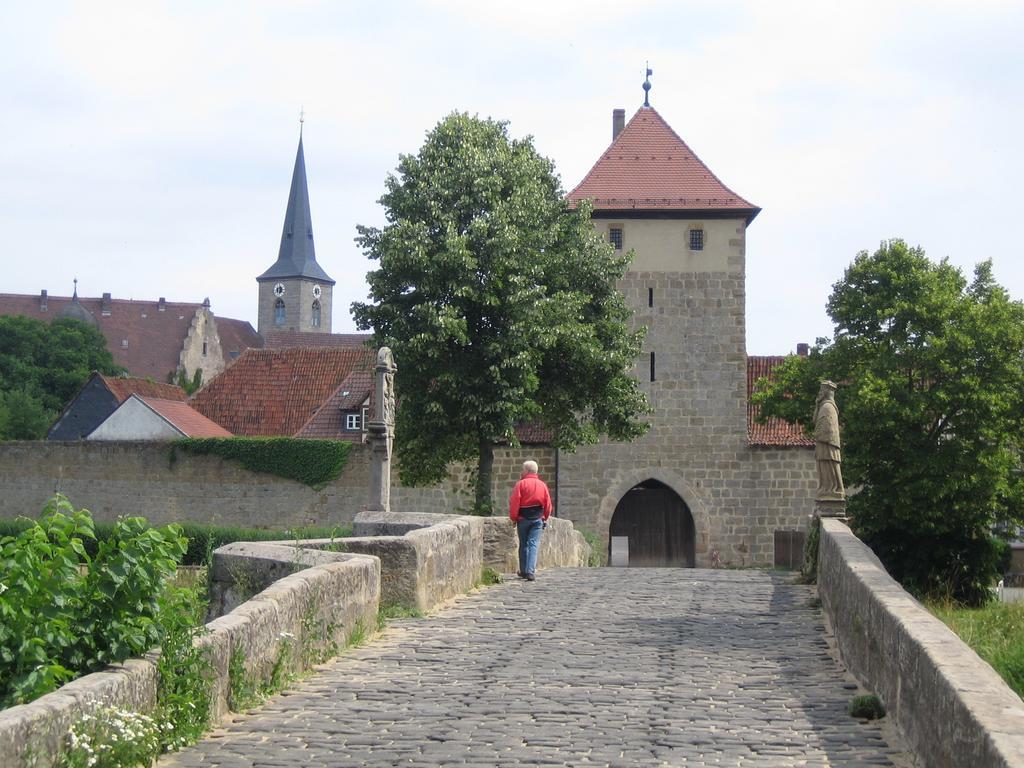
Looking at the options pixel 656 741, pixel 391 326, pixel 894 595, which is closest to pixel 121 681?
pixel 656 741

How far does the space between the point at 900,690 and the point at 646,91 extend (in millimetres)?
38540

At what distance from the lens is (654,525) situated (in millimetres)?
39969

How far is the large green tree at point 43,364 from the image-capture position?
71750 millimetres

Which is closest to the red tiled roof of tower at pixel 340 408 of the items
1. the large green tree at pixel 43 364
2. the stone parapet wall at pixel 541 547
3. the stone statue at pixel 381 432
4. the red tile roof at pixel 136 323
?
the stone parapet wall at pixel 541 547

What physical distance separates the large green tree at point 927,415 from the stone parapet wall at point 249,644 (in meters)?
25.4

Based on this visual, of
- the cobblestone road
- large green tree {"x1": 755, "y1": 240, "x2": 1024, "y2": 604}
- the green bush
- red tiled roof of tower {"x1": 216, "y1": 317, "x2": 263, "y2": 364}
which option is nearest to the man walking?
the cobblestone road

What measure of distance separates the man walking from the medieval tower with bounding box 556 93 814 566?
23908 millimetres

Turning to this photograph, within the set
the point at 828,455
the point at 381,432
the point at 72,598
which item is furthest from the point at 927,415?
the point at 72,598

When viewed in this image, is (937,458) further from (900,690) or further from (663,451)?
(900,690)

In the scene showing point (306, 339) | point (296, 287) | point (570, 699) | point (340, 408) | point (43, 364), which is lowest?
point (570, 699)

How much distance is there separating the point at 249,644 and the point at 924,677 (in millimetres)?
3447

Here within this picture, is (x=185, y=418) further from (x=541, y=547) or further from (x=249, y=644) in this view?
(x=249, y=644)

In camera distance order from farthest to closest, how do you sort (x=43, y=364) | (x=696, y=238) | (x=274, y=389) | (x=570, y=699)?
(x=43, y=364), (x=274, y=389), (x=696, y=238), (x=570, y=699)

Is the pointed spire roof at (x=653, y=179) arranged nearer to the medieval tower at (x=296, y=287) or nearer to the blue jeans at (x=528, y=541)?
the blue jeans at (x=528, y=541)
